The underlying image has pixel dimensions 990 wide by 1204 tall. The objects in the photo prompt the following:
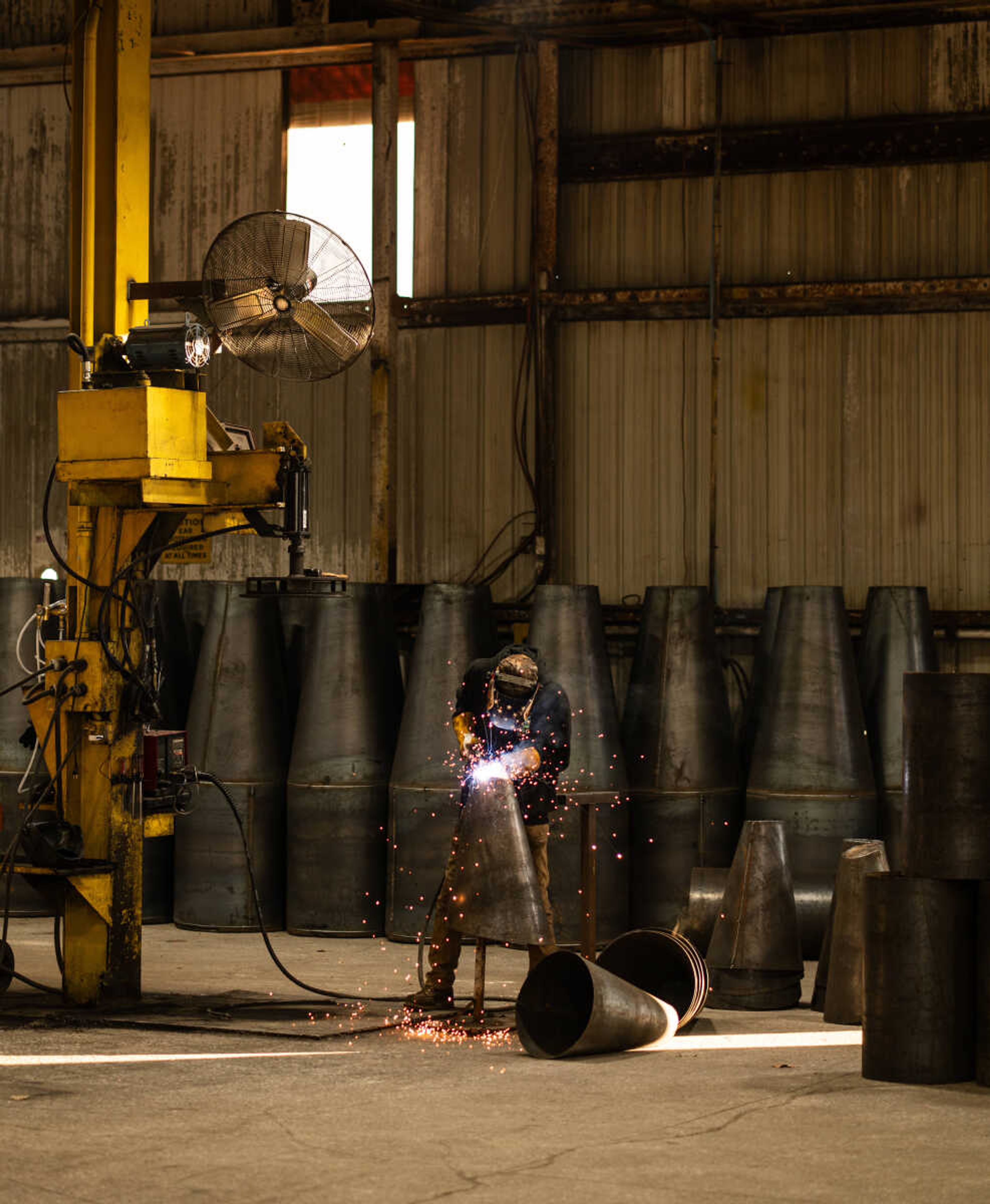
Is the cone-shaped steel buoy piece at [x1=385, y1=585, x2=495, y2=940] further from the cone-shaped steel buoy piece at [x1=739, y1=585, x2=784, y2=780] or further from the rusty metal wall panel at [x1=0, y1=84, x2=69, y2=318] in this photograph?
the rusty metal wall panel at [x1=0, y1=84, x2=69, y2=318]

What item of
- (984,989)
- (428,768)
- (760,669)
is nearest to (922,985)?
(984,989)

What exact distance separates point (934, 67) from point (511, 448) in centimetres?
388

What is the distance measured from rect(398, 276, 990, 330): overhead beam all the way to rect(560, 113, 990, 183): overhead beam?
2.68ft

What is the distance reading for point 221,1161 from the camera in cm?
488

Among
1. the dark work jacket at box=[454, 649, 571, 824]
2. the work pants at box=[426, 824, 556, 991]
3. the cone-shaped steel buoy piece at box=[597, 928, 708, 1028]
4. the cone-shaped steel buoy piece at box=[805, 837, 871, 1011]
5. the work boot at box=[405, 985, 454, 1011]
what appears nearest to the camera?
the cone-shaped steel buoy piece at box=[597, 928, 708, 1028]

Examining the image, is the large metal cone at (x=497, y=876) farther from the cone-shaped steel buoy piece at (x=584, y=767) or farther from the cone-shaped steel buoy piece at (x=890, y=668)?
the cone-shaped steel buoy piece at (x=890, y=668)

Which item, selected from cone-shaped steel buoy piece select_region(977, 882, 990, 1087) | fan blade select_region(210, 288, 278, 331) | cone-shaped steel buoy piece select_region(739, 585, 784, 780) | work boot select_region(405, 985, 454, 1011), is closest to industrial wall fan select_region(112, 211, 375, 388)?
fan blade select_region(210, 288, 278, 331)

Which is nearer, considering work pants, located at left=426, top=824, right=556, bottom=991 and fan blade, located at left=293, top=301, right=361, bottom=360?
fan blade, located at left=293, top=301, right=361, bottom=360

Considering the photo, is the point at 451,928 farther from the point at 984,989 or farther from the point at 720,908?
the point at 984,989

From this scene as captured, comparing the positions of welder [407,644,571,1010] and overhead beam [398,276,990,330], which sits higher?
overhead beam [398,276,990,330]

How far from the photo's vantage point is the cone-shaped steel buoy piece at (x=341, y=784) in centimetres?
1029

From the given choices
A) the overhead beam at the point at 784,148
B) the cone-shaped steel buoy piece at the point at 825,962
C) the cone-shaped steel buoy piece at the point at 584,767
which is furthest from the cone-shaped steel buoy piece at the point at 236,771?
the overhead beam at the point at 784,148

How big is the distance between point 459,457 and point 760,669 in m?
2.80

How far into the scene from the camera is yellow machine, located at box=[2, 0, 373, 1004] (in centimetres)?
717
